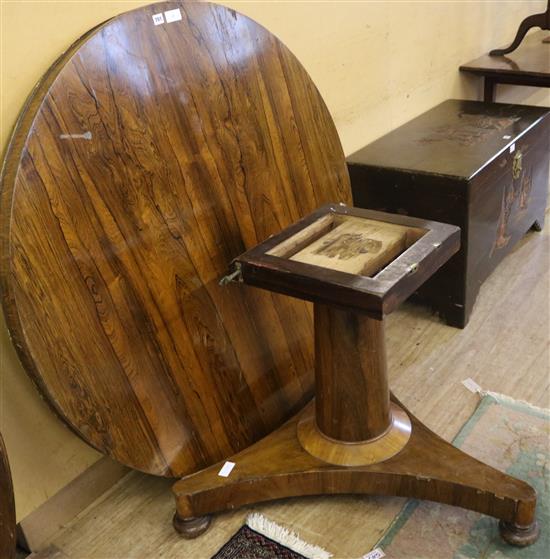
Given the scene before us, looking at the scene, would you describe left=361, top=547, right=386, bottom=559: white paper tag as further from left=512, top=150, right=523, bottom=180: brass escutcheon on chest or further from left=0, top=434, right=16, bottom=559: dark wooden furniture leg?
left=512, top=150, right=523, bottom=180: brass escutcheon on chest

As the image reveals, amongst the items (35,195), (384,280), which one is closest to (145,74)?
(35,195)

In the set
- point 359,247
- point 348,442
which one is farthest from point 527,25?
point 348,442

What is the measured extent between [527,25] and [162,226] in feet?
7.19

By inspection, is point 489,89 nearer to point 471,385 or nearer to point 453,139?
point 453,139

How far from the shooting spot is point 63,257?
137 centimetres

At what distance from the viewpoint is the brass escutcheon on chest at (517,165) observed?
7.95 feet

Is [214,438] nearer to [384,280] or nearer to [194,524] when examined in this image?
[194,524]

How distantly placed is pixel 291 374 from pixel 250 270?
0.47 metres

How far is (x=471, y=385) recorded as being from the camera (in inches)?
81.9

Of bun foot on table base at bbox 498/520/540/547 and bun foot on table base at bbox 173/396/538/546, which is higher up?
bun foot on table base at bbox 173/396/538/546

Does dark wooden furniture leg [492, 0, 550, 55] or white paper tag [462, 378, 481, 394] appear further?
dark wooden furniture leg [492, 0, 550, 55]

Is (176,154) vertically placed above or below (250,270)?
above

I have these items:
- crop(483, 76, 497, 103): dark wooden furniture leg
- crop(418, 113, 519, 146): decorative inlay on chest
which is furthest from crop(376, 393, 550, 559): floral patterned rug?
crop(483, 76, 497, 103): dark wooden furniture leg

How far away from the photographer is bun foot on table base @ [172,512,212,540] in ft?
5.37
